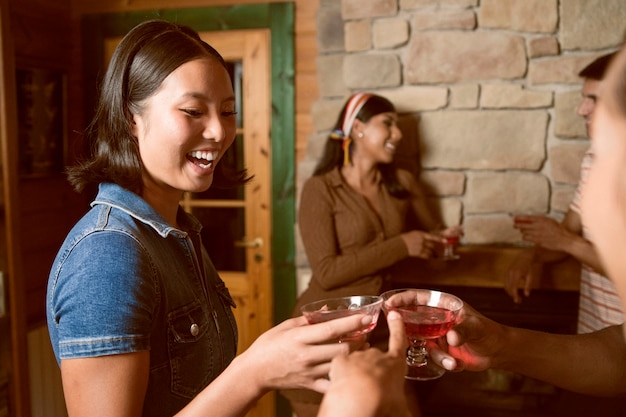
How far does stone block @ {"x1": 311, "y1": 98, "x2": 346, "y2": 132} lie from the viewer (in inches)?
120

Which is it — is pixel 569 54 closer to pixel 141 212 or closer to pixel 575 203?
pixel 575 203

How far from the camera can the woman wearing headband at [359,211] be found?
8.31 ft

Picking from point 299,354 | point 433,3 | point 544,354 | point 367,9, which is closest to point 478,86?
point 433,3

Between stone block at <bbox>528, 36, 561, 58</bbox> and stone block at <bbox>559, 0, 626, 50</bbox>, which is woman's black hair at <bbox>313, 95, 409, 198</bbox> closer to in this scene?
stone block at <bbox>528, 36, 561, 58</bbox>

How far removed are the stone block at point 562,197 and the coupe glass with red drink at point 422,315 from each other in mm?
1854

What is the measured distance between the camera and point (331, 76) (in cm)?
306

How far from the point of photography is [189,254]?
4.13 ft

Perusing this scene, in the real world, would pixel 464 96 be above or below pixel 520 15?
below

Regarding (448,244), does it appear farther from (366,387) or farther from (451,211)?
(366,387)

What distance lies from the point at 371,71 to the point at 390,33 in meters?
0.21

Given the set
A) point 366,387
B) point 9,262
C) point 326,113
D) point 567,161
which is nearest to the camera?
point 366,387

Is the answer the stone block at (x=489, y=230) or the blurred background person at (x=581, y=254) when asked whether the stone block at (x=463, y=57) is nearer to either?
the blurred background person at (x=581, y=254)

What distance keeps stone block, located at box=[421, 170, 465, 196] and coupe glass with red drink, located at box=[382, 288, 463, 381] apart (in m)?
1.78

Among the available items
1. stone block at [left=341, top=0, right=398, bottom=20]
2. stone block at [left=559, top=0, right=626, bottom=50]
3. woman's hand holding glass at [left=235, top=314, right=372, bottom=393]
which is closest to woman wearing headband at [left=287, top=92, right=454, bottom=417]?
stone block at [left=341, top=0, right=398, bottom=20]
